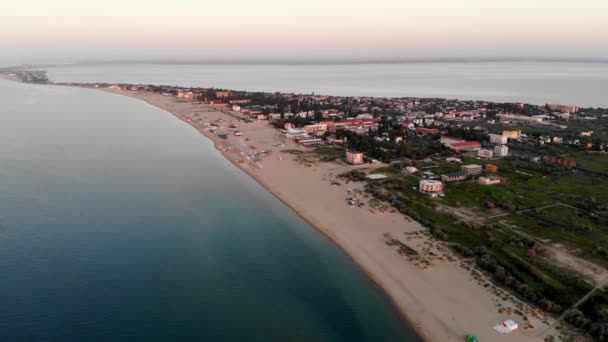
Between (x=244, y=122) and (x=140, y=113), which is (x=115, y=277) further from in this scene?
(x=140, y=113)

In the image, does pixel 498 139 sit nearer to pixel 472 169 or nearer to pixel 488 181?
pixel 472 169

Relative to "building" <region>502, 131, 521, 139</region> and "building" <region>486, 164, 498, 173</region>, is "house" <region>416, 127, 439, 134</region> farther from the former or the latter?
"building" <region>486, 164, 498, 173</region>

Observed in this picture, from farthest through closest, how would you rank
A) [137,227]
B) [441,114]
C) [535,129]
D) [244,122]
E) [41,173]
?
[441,114] < [244,122] < [535,129] < [41,173] < [137,227]

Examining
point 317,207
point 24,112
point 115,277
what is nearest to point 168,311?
point 115,277

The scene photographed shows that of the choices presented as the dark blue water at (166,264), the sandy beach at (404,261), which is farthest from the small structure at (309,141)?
the dark blue water at (166,264)

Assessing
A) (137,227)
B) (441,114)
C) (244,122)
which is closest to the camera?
(137,227)

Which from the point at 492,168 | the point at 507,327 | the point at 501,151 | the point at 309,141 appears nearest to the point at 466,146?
the point at 501,151

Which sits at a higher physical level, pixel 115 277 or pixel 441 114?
pixel 441 114
